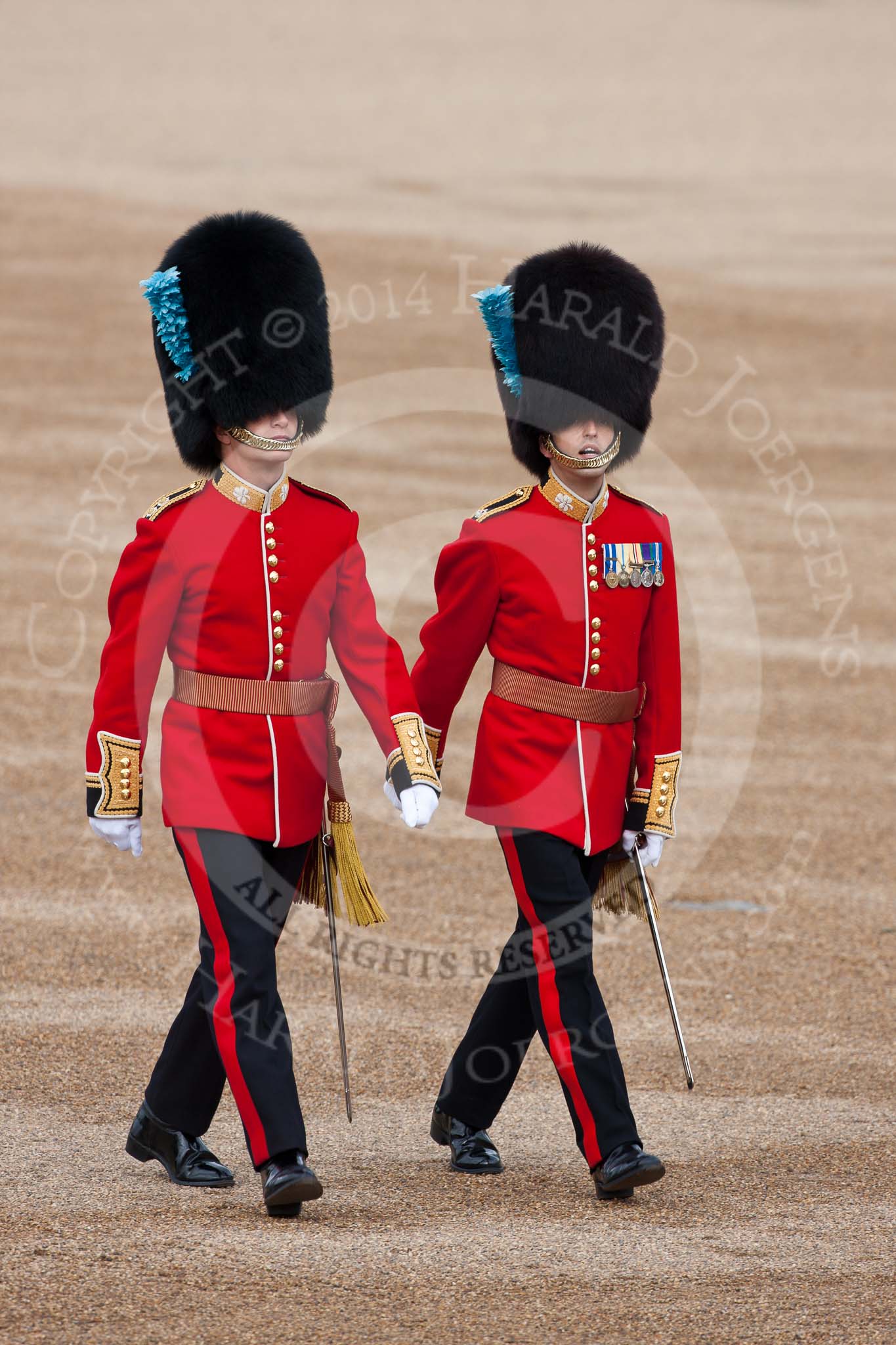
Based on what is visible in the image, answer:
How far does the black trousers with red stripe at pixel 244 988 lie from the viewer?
302cm

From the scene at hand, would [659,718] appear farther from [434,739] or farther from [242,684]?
[242,684]

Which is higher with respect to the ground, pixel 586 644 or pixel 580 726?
pixel 586 644

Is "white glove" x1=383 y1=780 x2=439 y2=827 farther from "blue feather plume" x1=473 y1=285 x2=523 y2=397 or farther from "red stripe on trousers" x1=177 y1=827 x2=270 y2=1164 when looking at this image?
"blue feather plume" x1=473 y1=285 x2=523 y2=397

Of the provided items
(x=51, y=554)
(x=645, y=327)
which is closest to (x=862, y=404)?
(x=51, y=554)

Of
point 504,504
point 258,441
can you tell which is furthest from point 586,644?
point 258,441

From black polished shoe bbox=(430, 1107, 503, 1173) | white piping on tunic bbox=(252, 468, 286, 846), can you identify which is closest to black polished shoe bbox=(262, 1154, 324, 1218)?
black polished shoe bbox=(430, 1107, 503, 1173)

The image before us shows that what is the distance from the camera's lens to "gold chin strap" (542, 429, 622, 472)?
10.6 feet

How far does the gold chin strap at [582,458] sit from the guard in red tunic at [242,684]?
35 centimetres

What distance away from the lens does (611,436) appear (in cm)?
329

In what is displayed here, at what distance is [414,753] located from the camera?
3141 mm

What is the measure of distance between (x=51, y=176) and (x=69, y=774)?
41.7ft

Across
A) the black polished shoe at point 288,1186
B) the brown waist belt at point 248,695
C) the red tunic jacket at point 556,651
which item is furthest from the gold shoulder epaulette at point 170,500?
the black polished shoe at point 288,1186

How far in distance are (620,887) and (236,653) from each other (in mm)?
790

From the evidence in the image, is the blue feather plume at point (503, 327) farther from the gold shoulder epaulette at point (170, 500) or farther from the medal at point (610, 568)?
the gold shoulder epaulette at point (170, 500)
